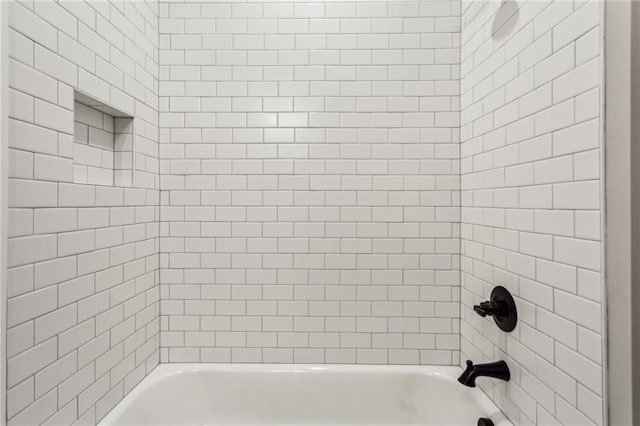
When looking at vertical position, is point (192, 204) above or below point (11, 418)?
above

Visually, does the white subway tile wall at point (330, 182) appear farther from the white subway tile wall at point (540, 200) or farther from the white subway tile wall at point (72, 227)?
the white subway tile wall at point (72, 227)

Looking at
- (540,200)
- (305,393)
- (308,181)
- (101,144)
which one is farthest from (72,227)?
(540,200)

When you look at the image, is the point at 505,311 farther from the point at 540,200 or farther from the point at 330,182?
the point at 330,182

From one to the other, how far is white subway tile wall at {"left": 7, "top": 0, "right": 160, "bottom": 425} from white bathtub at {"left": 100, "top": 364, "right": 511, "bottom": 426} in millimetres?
243

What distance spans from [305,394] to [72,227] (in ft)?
4.07

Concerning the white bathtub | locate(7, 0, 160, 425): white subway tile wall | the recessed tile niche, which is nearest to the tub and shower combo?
the white bathtub

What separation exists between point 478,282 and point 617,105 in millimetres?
907

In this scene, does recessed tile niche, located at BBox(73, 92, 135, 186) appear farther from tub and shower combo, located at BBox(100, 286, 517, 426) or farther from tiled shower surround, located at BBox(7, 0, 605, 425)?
tub and shower combo, located at BBox(100, 286, 517, 426)

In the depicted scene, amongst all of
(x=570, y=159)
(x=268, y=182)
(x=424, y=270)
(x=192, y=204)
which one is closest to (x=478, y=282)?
(x=424, y=270)

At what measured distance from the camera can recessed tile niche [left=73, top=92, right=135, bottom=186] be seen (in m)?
1.29

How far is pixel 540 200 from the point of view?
3.59ft

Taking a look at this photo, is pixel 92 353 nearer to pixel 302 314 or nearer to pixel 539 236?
pixel 302 314

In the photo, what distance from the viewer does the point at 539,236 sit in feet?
3.59

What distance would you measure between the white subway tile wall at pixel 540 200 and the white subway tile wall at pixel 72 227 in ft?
4.89
